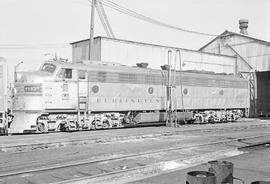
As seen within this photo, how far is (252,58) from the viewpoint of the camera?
40.2 m

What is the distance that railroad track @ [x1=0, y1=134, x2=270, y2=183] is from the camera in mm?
7824

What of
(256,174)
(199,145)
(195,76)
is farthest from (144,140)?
(195,76)

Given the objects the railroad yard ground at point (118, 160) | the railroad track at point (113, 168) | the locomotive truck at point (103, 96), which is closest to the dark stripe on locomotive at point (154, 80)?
the locomotive truck at point (103, 96)

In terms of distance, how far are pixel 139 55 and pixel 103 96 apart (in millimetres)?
13296

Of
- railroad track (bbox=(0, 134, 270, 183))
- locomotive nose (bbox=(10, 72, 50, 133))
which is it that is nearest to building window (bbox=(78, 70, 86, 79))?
locomotive nose (bbox=(10, 72, 50, 133))

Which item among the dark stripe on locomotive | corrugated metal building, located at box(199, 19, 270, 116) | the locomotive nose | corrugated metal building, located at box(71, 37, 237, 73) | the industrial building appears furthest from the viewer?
corrugated metal building, located at box(199, 19, 270, 116)

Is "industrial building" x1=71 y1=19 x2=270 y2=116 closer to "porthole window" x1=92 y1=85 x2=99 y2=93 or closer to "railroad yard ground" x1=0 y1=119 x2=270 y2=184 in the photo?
"porthole window" x1=92 y1=85 x2=99 y2=93

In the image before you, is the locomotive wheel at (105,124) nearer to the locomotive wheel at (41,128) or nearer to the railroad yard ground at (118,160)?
the locomotive wheel at (41,128)

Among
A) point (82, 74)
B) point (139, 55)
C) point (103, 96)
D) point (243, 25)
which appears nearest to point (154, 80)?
point (103, 96)

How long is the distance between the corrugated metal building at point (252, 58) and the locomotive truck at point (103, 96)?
14.5 metres

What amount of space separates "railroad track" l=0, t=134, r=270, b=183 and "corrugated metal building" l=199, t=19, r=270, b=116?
30.0 meters

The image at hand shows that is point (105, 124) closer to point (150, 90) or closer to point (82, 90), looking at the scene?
point (82, 90)

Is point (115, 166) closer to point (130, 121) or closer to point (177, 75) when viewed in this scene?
point (130, 121)

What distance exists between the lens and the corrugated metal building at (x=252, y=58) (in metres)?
39.2
